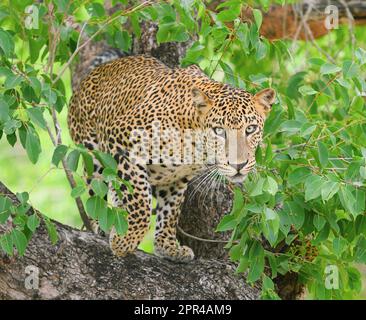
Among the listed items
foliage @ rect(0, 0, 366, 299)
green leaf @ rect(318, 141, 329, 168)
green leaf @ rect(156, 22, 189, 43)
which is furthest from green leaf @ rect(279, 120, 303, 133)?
green leaf @ rect(156, 22, 189, 43)

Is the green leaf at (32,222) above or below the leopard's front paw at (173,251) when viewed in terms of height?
above

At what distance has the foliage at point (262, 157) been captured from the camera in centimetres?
546

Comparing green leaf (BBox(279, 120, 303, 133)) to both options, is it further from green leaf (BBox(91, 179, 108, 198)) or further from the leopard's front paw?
the leopard's front paw

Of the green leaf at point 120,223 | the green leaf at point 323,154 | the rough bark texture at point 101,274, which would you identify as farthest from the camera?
the rough bark texture at point 101,274

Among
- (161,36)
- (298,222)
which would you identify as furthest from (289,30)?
(298,222)

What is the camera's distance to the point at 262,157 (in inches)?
231

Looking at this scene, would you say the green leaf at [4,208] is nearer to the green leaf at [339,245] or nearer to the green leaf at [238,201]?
the green leaf at [238,201]

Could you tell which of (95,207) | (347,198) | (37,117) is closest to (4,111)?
(37,117)

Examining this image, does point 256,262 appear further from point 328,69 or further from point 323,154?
point 328,69

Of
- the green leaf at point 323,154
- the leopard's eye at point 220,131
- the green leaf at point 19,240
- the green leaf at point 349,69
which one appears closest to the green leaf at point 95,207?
the green leaf at point 19,240

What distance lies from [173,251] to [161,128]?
1.00 m

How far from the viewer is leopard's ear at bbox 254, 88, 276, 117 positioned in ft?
20.5

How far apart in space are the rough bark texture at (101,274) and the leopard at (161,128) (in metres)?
0.19

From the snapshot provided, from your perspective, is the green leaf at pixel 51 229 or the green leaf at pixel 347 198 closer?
the green leaf at pixel 347 198
